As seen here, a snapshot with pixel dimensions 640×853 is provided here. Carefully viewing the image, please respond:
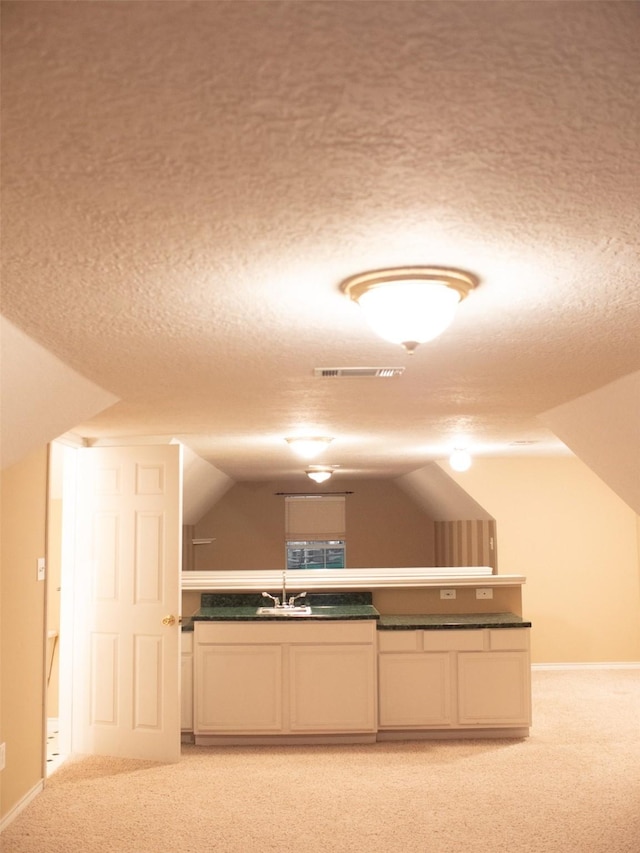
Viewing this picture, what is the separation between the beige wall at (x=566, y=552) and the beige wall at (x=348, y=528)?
3983 mm

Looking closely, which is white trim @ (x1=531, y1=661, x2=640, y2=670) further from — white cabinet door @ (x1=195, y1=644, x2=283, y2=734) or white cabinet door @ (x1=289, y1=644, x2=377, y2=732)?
white cabinet door @ (x1=195, y1=644, x2=283, y2=734)

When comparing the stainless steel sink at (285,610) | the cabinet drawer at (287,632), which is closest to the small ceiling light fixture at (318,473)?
the stainless steel sink at (285,610)

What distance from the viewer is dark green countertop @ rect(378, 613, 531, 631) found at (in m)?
5.81

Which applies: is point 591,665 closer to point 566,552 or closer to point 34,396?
point 566,552

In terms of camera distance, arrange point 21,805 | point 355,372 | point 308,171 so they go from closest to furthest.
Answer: point 308,171 < point 355,372 < point 21,805

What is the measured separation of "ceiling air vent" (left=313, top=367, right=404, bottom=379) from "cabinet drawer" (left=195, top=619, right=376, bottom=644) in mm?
2634

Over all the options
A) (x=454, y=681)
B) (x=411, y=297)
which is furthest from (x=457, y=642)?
(x=411, y=297)

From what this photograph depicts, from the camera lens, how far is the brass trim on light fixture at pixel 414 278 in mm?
2071

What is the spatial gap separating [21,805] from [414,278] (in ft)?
12.3

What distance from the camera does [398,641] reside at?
229 inches

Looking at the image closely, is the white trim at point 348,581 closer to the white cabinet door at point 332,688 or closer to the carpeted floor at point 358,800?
the white cabinet door at point 332,688

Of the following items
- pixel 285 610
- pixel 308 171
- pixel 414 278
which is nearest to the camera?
pixel 308 171

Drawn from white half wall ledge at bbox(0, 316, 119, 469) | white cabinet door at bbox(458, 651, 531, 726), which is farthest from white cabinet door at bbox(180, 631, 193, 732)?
white half wall ledge at bbox(0, 316, 119, 469)

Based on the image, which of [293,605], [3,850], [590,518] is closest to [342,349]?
[3,850]
